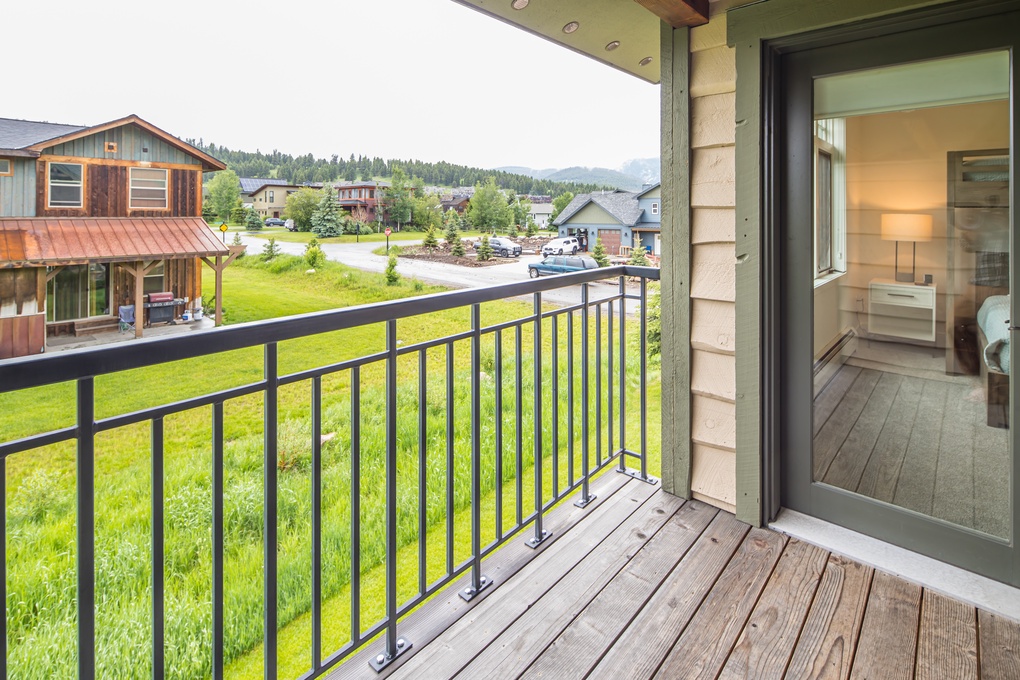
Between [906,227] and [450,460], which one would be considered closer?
[450,460]

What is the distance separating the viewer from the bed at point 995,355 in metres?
1.57

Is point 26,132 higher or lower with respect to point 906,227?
higher

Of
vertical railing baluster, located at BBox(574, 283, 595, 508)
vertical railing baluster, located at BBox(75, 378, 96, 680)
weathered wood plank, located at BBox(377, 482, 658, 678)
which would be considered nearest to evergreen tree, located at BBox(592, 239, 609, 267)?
vertical railing baluster, located at BBox(574, 283, 595, 508)

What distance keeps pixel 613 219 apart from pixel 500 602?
2.32m

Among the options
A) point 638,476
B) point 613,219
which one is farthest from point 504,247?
point 638,476

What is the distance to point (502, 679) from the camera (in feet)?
4.27

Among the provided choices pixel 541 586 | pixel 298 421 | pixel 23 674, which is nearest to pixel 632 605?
pixel 541 586

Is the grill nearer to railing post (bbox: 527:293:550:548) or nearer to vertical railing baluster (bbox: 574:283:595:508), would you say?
railing post (bbox: 527:293:550:548)

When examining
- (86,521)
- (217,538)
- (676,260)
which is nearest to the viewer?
(86,521)

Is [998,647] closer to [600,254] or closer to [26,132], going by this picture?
[600,254]

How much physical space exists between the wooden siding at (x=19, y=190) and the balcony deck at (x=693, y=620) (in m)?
1.49

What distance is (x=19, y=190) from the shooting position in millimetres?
1476

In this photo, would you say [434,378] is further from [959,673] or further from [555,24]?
[959,673]

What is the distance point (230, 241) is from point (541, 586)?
161 cm
